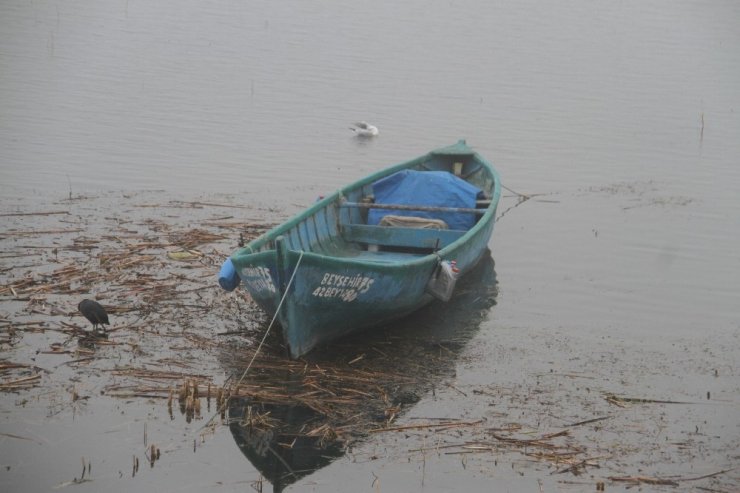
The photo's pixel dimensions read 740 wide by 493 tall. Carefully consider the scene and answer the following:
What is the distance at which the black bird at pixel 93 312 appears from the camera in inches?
404

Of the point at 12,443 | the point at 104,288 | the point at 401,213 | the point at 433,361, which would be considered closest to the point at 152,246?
the point at 104,288

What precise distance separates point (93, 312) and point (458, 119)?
14.9m

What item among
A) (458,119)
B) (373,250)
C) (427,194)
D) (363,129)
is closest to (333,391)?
(373,250)

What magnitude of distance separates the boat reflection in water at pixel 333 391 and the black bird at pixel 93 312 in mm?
1429

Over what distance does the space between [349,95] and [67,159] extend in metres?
8.55

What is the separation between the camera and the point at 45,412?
877 cm

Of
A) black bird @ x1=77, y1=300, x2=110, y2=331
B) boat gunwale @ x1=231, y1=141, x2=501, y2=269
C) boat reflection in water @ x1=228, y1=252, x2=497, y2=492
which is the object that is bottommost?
boat reflection in water @ x1=228, y1=252, x2=497, y2=492

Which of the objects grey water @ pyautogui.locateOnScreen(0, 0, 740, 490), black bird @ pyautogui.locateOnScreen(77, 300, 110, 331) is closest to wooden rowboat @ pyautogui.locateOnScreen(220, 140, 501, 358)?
grey water @ pyautogui.locateOnScreen(0, 0, 740, 490)

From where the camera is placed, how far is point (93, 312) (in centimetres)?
1027

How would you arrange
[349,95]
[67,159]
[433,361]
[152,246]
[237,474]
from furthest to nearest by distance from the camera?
[349,95] < [67,159] < [152,246] < [433,361] < [237,474]

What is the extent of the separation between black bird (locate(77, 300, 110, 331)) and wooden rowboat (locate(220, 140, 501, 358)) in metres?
1.32

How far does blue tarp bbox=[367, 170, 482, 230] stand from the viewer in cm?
1399

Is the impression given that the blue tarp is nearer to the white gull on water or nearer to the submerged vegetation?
the submerged vegetation

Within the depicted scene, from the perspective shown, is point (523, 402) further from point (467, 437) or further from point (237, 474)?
point (237, 474)
